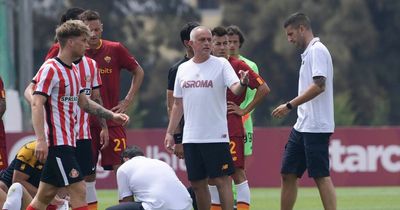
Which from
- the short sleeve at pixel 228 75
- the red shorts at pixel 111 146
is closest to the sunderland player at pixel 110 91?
the red shorts at pixel 111 146

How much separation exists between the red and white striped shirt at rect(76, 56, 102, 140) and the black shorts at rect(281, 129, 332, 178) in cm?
220

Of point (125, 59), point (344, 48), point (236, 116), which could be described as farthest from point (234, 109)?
point (344, 48)

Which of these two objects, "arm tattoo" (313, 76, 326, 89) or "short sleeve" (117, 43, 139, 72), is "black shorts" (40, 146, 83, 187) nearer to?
"short sleeve" (117, 43, 139, 72)

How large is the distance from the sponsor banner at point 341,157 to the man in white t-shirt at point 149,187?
11689 millimetres

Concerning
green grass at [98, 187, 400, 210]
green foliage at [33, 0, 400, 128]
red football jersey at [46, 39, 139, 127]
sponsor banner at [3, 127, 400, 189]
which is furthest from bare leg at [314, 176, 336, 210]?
green foliage at [33, 0, 400, 128]

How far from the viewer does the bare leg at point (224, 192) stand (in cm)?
1281

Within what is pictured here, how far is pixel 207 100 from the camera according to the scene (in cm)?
1268

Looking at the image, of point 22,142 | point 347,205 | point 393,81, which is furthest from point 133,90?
point 393,81

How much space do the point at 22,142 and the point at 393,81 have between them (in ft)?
127

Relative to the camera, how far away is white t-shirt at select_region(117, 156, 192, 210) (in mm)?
12555

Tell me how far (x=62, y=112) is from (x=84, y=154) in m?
1.01

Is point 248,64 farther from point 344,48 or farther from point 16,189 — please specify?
point 344,48

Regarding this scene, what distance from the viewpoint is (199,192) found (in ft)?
42.5

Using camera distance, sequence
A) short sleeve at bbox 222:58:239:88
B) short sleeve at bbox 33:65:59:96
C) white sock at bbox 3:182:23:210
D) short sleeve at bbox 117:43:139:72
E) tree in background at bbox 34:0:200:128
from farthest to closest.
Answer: tree in background at bbox 34:0:200:128
short sleeve at bbox 117:43:139:72
white sock at bbox 3:182:23:210
short sleeve at bbox 222:58:239:88
short sleeve at bbox 33:65:59:96
